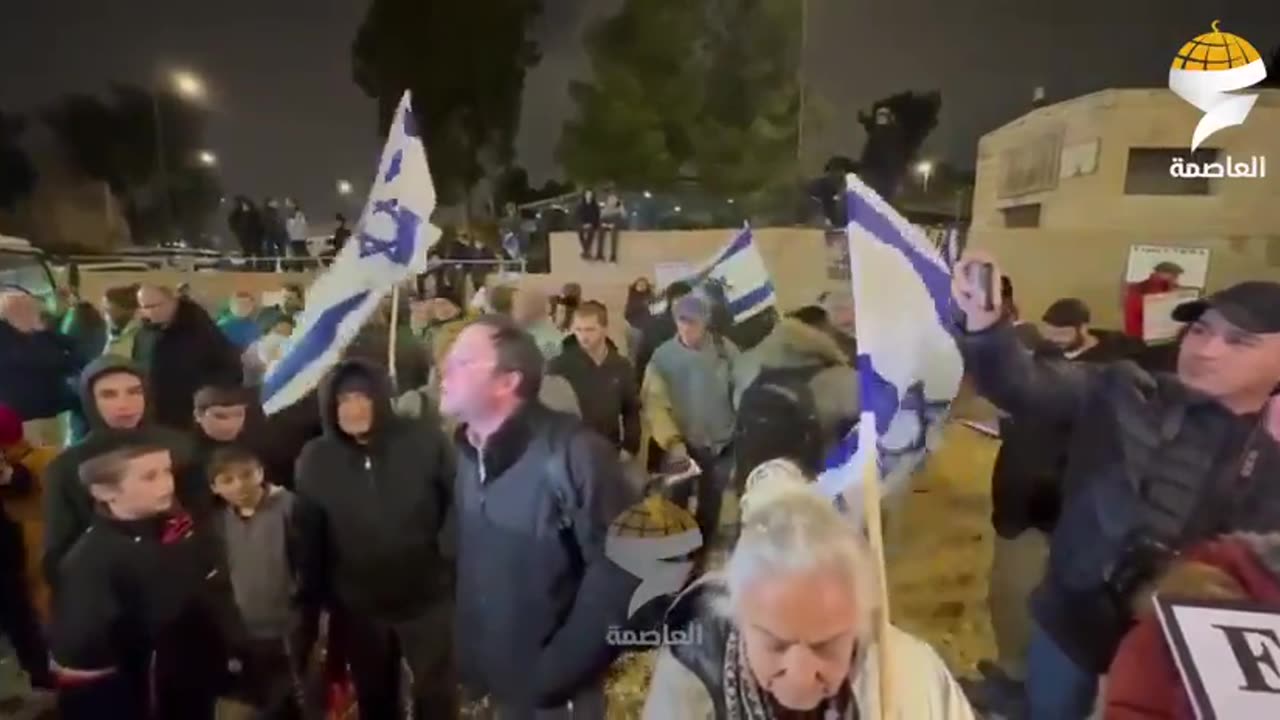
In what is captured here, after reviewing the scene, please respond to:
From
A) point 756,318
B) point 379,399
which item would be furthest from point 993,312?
point 379,399

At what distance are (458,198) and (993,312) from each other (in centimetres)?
59

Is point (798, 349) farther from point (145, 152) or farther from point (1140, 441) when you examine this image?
point (145, 152)

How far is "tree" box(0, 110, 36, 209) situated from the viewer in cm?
113

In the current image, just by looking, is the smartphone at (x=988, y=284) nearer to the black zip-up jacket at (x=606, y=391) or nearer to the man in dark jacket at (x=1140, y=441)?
the man in dark jacket at (x=1140, y=441)

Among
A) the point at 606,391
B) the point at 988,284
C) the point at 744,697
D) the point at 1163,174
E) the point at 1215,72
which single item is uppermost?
the point at 1215,72

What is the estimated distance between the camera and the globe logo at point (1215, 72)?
109 cm

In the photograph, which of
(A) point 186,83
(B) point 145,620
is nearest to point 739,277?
(A) point 186,83

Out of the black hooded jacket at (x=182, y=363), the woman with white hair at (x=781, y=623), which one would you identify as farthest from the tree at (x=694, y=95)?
the black hooded jacket at (x=182, y=363)

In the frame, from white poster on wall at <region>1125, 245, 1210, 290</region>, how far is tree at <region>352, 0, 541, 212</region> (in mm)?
673

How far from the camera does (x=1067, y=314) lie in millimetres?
1091

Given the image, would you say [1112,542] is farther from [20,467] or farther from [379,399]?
[20,467]

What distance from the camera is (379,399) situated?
1.13 m

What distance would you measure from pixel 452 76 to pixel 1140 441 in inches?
33.0

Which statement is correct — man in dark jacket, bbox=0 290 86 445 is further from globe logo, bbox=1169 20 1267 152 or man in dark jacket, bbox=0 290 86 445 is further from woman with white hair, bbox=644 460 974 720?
globe logo, bbox=1169 20 1267 152
